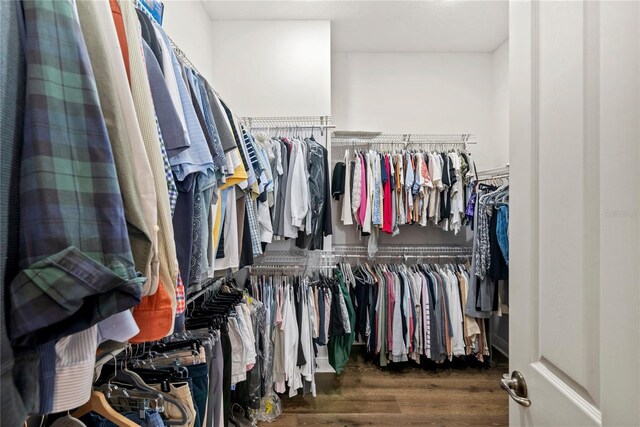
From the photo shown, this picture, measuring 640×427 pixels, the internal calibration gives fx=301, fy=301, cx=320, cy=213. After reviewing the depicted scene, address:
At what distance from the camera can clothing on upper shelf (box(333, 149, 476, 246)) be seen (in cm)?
263

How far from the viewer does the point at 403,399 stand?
7.33 ft

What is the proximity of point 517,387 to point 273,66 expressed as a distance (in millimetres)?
2762

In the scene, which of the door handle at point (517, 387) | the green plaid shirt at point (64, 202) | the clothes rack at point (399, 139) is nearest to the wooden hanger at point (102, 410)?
the green plaid shirt at point (64, 202)

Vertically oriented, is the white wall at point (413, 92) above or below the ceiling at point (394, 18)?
below

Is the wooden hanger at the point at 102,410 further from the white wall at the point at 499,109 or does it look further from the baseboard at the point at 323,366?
the white wall at the point at 499,109

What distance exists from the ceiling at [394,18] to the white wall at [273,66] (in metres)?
0.10

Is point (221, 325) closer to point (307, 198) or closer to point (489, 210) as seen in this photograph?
point (307, 198)

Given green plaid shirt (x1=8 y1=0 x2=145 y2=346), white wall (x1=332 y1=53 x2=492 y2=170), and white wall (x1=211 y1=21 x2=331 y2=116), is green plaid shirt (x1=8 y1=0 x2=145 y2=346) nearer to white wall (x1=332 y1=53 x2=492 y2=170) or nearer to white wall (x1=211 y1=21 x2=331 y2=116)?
white wall (x1=211 y1=21 x2=331 y2=116)

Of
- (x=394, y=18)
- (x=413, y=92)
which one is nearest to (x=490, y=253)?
(x=413, y=92)

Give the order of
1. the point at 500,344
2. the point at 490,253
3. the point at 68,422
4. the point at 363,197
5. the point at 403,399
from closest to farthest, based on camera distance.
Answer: the point at 68,422 < the point at 403,399 < the point at 490,253 < the point at 363,197 < the point at 500,344

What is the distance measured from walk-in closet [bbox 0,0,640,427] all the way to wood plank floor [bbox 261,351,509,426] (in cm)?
2

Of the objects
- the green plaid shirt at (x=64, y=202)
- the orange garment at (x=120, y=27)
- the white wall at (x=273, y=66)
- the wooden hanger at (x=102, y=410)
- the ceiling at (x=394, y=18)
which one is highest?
the ceiling at (x=394, y=18)

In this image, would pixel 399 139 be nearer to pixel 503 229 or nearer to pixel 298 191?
pixel 503 229

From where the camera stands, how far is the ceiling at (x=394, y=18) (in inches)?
98.3
